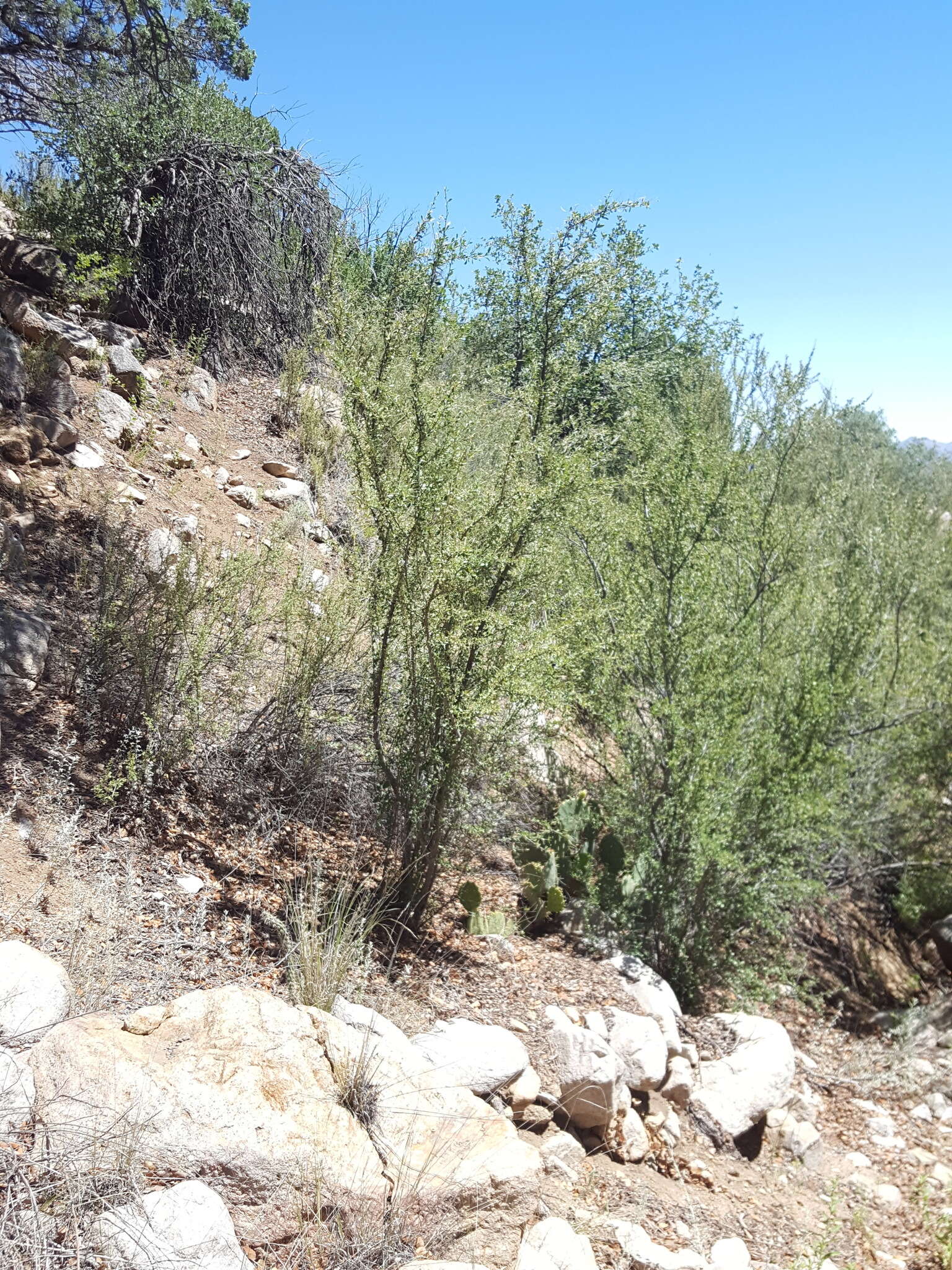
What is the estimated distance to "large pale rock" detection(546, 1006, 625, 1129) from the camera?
3.84 m

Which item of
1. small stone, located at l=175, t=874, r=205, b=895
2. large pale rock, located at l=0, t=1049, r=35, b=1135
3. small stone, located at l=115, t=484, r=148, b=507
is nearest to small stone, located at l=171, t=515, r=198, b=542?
small stone, located at l=115, t=484, r=148, b=507

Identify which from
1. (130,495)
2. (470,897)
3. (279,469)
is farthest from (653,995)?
(279,469)

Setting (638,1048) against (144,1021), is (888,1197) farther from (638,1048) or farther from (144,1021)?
(144,1021)

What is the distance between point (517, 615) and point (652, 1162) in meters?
2.50

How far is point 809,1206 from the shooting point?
452 cm

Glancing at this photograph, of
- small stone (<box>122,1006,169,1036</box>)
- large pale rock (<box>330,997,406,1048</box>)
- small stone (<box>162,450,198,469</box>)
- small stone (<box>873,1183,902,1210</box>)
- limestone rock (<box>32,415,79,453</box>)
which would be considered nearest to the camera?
small stone (<box>122,1006,169,1036</box>)

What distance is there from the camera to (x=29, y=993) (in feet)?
9.41

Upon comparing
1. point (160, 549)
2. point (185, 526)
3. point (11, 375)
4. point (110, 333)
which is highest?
point (110, 333)

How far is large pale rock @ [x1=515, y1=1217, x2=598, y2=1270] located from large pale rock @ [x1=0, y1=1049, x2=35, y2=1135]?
4.85ft

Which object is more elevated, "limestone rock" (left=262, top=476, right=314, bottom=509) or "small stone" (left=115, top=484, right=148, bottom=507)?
"limestone rock" (left=262, top=476, right=314, bottom=509)

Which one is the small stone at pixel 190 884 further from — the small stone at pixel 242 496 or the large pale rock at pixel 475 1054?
the small stone at pixel 242 496

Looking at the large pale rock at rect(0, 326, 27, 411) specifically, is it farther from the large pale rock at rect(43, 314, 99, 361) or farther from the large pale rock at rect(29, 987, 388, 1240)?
the large pale rock at rect(29, 987, 388, 1240)

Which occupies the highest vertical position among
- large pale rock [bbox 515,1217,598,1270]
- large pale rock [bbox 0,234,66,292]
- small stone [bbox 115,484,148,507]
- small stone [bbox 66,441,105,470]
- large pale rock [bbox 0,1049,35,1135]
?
large pale rock [bbox 0,234,66,292]

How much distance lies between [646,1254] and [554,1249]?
50 cm
